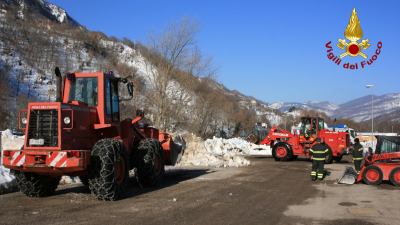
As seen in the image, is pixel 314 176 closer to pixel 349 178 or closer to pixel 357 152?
pixel 349 178

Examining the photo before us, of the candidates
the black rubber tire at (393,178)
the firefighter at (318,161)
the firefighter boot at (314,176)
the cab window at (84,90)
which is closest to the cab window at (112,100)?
the cab window at (84,90)

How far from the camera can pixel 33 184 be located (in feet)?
38.0

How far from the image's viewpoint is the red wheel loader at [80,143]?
10.8 metres

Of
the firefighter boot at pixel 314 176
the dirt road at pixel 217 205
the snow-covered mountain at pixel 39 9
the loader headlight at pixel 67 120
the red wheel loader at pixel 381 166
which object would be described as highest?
the snow-covered mountain at pixel 39 9

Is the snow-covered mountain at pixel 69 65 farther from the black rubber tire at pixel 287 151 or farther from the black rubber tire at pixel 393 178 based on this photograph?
the black rubber tire at pixel 393 178

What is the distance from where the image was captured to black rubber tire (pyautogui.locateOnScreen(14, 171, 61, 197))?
11.5 m

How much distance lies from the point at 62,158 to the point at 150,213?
7.91ft

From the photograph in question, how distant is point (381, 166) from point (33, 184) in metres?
10.3

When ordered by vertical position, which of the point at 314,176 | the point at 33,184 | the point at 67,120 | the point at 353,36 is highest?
the point at 353,36

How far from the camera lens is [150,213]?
957cm

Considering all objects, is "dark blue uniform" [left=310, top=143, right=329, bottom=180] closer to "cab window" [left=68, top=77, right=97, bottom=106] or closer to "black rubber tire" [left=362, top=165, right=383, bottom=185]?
"black rubber tire" [left=362, top=165, right=383, bottom=185]

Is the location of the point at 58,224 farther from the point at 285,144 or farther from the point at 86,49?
the point at 86,49

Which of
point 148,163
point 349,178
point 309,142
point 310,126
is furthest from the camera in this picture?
point 310,126

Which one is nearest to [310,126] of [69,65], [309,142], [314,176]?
[309,142]
